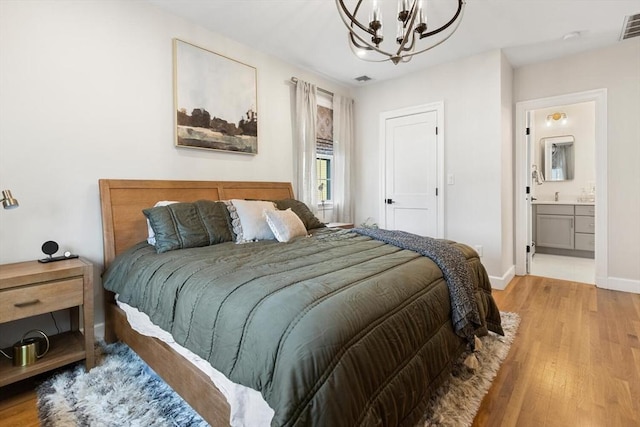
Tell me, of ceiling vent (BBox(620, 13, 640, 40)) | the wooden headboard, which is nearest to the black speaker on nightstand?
the wooden headboard

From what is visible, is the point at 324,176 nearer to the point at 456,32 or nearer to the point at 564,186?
the point at 456,32

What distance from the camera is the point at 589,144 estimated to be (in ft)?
17.5

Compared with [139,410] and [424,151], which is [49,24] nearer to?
[139,410]

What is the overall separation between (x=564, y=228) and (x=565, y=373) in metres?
4.26

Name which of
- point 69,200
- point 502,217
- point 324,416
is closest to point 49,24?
point 69,200

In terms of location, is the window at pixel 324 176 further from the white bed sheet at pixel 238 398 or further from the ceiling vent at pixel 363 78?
the white bed sheet at pixel 238 398

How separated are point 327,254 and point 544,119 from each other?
18.9ft

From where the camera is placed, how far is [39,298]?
178 cm

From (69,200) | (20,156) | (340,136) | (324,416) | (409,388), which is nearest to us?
(324,416)

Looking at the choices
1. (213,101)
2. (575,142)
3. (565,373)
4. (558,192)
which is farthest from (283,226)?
(575,142)

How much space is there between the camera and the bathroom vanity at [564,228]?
507cm

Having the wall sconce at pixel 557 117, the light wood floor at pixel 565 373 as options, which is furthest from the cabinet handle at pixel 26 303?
the wall sconce at pixel 557 117

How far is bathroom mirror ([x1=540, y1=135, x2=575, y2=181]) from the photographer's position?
547cm

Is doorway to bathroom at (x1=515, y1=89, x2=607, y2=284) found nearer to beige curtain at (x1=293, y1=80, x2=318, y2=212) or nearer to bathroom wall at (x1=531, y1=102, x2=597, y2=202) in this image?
bathroom wall at (x1=531, y1=102, x2=597, y2=202)
